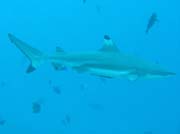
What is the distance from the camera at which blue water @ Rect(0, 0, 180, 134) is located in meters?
35.2

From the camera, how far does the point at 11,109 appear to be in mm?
37062

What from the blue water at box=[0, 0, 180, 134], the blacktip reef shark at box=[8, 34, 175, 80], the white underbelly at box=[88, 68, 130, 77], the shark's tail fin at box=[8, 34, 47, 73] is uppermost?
the blue water at box=[0, 0, 180, 134]

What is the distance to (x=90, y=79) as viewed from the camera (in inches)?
1720

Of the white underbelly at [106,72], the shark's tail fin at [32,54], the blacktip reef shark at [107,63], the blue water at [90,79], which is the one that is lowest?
the white underbelly at [106,72]

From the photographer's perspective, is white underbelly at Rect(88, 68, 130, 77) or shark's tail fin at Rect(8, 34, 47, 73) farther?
shark's tail fin at Rect(8, 34, 47, 73)

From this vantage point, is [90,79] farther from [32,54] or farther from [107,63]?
[107,63]

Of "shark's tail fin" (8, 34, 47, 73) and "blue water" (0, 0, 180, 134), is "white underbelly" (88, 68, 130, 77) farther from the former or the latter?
"blue water" (0, 0, 180, 134)

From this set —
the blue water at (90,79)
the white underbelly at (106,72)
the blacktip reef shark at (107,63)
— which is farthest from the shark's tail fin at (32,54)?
the blue water at (90,79)

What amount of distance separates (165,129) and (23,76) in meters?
17.1

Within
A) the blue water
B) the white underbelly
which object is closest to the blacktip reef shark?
the white underbelly

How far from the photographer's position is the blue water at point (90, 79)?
1384 inches

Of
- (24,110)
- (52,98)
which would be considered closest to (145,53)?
(52,98)

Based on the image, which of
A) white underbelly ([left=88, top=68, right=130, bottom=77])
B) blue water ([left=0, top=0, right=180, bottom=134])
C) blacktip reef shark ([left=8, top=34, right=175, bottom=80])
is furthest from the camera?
blue water ([left=0, top=0, right=180, bottom=134])

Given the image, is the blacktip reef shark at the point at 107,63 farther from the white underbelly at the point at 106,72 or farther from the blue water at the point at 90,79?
the blue water at the point at 90,79
